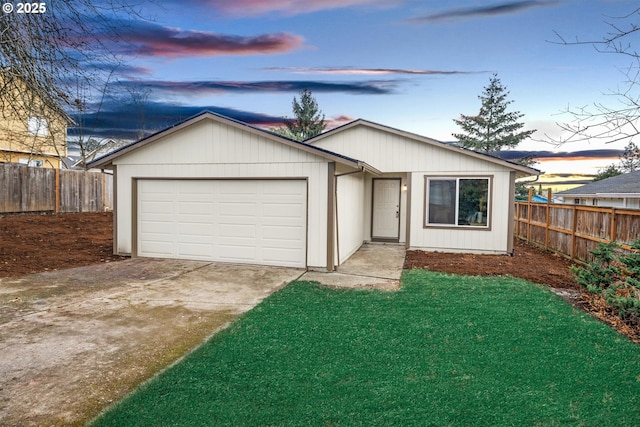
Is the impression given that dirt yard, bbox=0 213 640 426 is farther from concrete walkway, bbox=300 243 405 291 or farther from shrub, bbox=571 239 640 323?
concrete walkway, bbox=300 243 405 291

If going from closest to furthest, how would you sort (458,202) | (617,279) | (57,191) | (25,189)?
(617,279)
(458,202)
(25,189)
(57,191)

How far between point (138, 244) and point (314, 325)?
6.92 metres

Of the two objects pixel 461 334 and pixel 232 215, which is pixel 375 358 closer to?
pixel 461 334

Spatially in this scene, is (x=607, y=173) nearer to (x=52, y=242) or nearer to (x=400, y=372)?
(x=400, y=372)

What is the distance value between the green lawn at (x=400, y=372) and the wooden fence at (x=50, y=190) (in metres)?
13.6

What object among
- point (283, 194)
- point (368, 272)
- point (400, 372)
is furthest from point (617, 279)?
point (283, 194)

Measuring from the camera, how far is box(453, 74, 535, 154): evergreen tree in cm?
3070

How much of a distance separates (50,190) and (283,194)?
1206 cm

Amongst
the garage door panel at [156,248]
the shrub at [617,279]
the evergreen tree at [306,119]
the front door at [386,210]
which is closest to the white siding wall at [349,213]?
the front door at [386,210]

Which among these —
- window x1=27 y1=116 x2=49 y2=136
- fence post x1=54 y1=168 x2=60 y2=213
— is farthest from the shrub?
fence post x1=54 y1=168 x2=60 y2=213

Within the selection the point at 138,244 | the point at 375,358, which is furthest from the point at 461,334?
the point at 138,244

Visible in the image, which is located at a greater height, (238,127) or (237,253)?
(238,127)

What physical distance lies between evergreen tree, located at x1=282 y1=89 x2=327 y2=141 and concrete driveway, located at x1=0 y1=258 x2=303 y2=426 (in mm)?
27627

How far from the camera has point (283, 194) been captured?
8953 millimetres
